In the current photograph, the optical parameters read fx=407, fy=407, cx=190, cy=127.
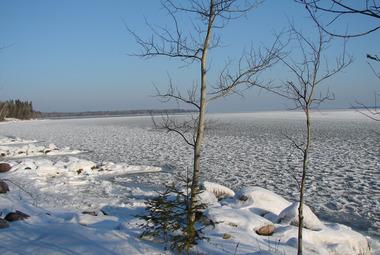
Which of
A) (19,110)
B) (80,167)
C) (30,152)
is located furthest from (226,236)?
(19,110)

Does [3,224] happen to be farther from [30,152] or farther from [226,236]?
[30,152]

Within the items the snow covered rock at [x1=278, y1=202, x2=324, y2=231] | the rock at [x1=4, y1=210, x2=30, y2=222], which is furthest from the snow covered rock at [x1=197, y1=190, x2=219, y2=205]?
the rock at [x1=4, y1=210, x2=30, y2=222]

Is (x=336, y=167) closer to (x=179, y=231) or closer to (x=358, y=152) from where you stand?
(x=358, y=152)

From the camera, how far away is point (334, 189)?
9555mm

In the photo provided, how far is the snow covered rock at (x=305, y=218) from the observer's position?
21.0 feet

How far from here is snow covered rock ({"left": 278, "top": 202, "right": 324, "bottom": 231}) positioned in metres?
6.41

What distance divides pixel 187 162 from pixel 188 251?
33.6ft

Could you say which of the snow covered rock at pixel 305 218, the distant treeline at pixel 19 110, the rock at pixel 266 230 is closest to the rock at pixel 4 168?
the snow covered rock at pixel 305 218

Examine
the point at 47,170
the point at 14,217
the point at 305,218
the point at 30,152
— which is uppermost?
the point at 14,217

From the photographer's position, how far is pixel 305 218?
6.51m

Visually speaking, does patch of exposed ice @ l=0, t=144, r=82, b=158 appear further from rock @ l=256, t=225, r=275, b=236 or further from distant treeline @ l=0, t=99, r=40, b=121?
distant treeline @ l=0, t=99, r=40, b=121

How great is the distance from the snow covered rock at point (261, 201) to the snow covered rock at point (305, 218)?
0.48 m

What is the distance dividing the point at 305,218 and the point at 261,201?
1255 millimetres

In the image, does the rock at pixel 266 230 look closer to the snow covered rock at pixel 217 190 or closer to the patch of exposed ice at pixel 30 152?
the snow covered rock at pixel 217 190
